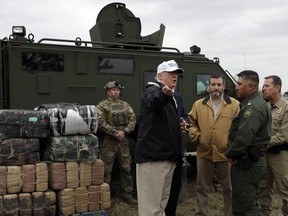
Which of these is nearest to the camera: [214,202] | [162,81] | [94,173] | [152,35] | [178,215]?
[162,81]

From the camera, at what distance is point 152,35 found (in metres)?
7.42

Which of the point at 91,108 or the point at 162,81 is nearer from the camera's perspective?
the point at 162,81

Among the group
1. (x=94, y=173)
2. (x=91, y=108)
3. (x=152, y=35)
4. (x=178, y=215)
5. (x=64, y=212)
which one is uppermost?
(x=152, y=35)

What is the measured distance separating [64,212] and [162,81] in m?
1.68

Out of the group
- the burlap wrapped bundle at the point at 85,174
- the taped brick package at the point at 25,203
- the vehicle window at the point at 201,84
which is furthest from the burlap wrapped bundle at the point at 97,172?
the vehicle window at the point at 201,84

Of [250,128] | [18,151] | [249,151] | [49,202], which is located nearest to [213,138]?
[249,151]

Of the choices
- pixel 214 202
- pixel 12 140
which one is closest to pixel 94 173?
pixel 12 140

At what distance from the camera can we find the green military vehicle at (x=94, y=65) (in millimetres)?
5656

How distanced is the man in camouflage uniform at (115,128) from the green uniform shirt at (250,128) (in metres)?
2.01

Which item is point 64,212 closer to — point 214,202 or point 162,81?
point 162,81

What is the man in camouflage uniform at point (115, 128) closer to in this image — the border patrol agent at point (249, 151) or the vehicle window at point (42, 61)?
the vehicle window at point (42, 61)

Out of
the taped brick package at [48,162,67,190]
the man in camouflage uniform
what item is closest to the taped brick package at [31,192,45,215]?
the taped brick package at [48,162,67,190]

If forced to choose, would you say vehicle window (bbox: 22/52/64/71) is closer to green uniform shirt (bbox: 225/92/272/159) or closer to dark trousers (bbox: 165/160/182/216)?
dark trousers (bbox: 165/160/182/216)

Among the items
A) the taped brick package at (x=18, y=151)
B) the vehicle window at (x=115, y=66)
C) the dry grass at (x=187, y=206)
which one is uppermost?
the vehicle window at (x=115, y=66)
